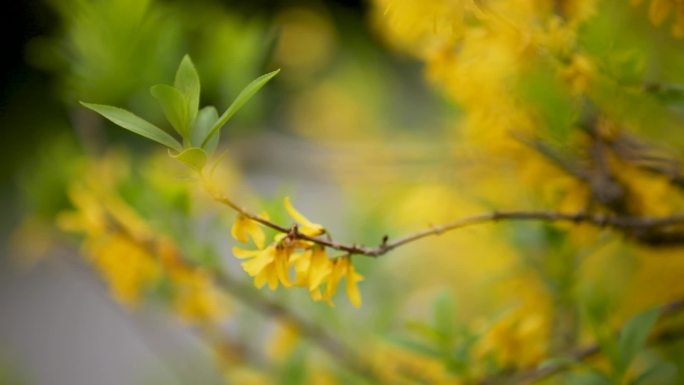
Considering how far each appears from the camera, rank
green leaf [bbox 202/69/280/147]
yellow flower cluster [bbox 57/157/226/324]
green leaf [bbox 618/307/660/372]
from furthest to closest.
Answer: yellow flower cluster [bbox 57/157/226/324] → green leaf [bbox 618/307/660/372] → green leaf [bbox 202/69/280/147]

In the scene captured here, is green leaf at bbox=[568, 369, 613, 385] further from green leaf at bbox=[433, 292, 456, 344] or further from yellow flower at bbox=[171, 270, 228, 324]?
yellow flower at bbox=[171, 270, 228, 324]

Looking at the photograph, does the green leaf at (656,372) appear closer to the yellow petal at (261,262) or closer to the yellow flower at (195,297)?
the yellow petal at (261,262)

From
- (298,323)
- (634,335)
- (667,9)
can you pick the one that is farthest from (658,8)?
(298,323)

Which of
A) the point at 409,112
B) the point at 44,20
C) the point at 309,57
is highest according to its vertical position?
the point at 409,112

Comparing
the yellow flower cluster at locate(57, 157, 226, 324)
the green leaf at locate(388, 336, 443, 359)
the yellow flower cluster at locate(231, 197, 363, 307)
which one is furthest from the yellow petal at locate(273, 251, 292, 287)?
the yellow flower cluster at locate(57, 157, 226, 324)

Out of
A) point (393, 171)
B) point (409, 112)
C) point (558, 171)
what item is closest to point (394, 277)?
point (393, 171)

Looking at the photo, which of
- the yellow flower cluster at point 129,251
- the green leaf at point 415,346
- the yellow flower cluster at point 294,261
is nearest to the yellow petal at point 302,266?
the yellow flower cluster at point 294,261

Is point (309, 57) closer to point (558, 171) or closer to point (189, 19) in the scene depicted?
point (189, 19)
